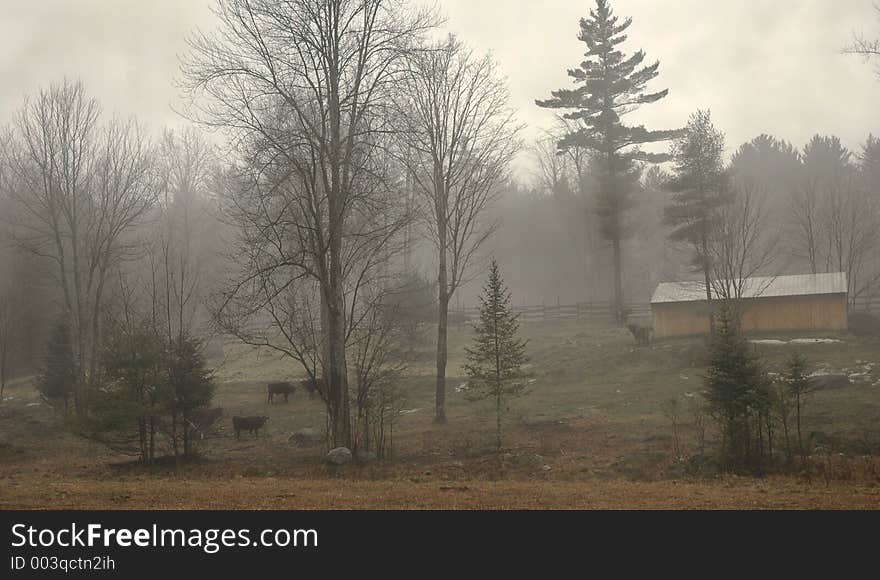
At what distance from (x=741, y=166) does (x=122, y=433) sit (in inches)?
2623

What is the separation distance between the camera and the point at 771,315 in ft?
108

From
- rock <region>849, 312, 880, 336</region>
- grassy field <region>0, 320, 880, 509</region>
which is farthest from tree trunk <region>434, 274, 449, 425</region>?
rock <region>849, 312, 880, 336</region>

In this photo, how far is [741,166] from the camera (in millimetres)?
68062

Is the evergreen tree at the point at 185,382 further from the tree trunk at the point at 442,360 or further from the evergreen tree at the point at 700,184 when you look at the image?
the evergreen tree at the point at 700,184

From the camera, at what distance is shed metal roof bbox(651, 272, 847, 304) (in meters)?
32.4

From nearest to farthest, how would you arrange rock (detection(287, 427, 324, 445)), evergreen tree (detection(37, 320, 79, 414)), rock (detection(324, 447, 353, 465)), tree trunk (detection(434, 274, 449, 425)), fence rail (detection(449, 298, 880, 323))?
1. rock (detection(324, 447, 353, 465))
2. rock (detection(287, 427, 324, 445))
3. tree trunk (detection(434, 274, 449, 425))
4. evergreen tree (detection(37, 320, 79, 414))
5. fence rail (detection(449, 298, 880, 323))

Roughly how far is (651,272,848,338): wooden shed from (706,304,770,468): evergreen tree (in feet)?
62.0

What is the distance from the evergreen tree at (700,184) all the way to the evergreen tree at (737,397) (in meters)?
20.1

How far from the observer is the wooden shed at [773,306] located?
31.9 meters

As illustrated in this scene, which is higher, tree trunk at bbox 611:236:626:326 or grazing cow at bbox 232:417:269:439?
tree trunk at bbox 611:236:626:326

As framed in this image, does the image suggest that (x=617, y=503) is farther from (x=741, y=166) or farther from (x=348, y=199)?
(x=741, y=166)

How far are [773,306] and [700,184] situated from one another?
7006mm

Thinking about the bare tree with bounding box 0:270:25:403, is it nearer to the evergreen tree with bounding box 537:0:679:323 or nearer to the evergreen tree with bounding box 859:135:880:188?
the evergreen tree with bounding box 537:0:679:323

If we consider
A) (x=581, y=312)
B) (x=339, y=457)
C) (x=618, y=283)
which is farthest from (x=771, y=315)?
(x=339, y=457)
